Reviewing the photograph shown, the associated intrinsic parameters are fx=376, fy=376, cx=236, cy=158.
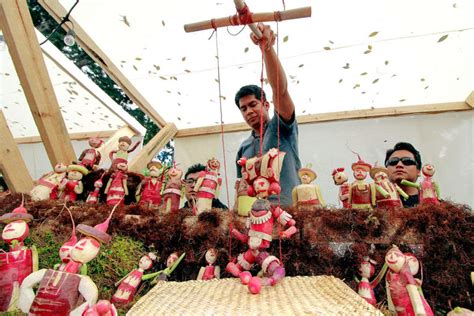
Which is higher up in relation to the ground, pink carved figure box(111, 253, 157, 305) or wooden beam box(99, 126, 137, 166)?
wooden beam box(99, 126, 137, 166)

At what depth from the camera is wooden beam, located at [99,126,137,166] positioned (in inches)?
119

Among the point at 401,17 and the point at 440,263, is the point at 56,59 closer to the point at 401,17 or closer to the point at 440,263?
the point at 401,17

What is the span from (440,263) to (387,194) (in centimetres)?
33

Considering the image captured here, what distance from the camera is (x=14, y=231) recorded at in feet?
3.99

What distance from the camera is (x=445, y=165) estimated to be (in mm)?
2934

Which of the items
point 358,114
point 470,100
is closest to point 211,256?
point 358,114

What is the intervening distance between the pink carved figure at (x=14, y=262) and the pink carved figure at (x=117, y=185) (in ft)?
1.56

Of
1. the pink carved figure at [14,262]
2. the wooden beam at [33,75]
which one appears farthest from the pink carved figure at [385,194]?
the wooden beam at [33,75]

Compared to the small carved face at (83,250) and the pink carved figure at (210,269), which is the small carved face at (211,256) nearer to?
the pink carved figure at (210,269)

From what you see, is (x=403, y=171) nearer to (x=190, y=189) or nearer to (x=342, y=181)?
(x=342, y=181)

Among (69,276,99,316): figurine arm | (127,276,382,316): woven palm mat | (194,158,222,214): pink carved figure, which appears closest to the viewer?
(127,276,382,316): woven palm mat

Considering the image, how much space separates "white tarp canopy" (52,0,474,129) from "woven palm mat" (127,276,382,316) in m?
1.55

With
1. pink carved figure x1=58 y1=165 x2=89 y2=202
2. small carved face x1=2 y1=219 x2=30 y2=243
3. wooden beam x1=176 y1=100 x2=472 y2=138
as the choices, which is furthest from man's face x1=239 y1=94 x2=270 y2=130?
wooden beam x1=176 y1=100 x2=472 y2=138

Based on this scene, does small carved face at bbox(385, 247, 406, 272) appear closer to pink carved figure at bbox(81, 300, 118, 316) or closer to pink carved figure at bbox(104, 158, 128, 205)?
pink carved figure at bbox(81, 300, 118, 316)
